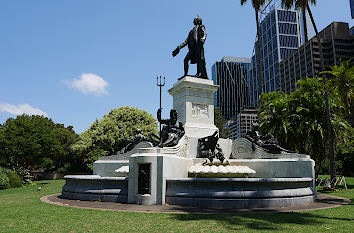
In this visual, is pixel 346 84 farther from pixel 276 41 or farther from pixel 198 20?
pixel 276 41

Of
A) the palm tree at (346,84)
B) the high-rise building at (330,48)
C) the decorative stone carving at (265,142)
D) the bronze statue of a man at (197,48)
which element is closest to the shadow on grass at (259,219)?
the decorative stone carving at (265,142)

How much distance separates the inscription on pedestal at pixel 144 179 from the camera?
9.88m

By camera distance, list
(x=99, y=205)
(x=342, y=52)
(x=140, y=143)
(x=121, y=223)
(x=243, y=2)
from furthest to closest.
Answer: (x=342, y=52)
(x=243, y=2)
(x=140, y=143)
(x=99, y=205)
(x=121, y=223)

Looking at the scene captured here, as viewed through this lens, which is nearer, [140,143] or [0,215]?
[0,215]

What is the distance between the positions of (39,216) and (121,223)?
2715mm

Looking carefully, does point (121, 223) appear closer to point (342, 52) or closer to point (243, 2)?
point (243, 2)

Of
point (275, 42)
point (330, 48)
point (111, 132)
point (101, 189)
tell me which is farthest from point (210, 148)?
point (275, 42)

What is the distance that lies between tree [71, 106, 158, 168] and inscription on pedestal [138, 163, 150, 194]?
93.6 feet

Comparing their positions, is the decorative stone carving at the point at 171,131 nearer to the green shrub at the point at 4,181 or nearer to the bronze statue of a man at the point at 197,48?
the bronze statue of a man at the point at 197,48

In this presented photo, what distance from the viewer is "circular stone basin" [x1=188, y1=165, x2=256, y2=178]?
35.1ft

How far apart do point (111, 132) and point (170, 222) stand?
35.3 m

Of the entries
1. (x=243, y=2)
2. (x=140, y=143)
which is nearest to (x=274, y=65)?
(x=243, y=2)

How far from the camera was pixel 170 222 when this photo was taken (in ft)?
22.4

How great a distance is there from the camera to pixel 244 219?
7117mm
